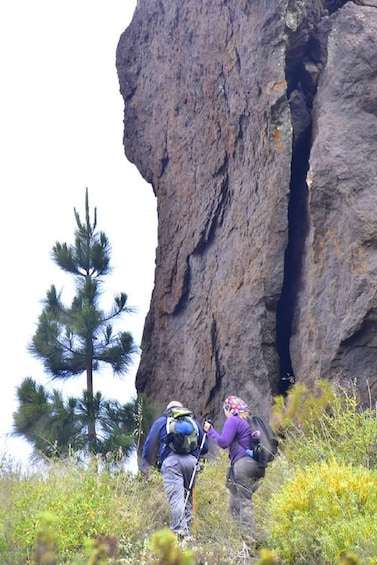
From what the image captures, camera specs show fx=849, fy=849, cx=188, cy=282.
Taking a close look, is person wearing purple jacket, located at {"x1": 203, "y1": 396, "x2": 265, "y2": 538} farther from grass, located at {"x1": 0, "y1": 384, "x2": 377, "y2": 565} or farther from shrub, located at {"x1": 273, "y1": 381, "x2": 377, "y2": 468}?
shrub, located at {"x1": 273, "y1": 381, "x2": 377, "y2": 468}

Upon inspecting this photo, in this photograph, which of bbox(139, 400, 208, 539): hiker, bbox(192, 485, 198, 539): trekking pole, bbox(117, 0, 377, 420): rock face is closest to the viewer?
bbox(192, 485, 198, 539): trekking pole

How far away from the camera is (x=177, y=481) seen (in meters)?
9.59

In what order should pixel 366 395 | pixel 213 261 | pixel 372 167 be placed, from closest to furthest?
pixel 366 395 < pixel 372 167 < pixel 213 261

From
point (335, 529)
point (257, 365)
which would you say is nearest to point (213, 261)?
point (257, 365)

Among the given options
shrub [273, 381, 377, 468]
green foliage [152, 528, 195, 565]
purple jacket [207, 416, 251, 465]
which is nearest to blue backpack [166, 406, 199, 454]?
purple jacket [207, 416, 251, 465]

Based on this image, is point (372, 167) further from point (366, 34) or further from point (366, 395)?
point (366, 395)

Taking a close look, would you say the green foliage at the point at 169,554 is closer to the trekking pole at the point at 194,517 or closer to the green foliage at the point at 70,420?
the trekking pole at the point at 194,517

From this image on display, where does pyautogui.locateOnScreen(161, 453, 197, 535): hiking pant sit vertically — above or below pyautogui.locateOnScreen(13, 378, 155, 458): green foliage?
above

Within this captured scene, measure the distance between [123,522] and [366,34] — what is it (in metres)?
10.5

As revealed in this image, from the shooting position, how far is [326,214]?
14891 millimetres

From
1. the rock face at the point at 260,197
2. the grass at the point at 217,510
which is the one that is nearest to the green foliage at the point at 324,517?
the grass at the point at 217,510

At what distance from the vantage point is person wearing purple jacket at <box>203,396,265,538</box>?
31.2 feet

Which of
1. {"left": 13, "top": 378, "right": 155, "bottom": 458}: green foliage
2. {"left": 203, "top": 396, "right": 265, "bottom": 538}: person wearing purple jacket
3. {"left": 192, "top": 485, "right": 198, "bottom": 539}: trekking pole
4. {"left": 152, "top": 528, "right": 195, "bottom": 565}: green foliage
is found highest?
{"left": 152, "top": 528, "right": 195, "bottom": 565}: green foliage

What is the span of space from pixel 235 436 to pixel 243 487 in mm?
573
